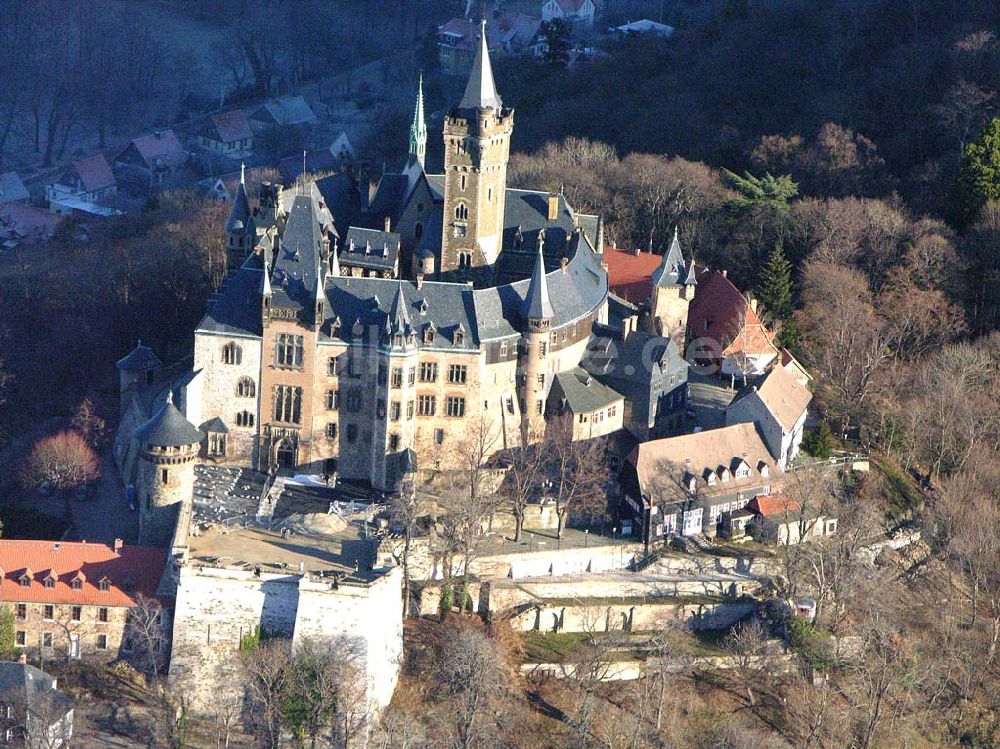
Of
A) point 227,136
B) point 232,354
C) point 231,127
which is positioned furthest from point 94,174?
point 232,354

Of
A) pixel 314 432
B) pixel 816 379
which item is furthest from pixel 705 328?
pixel 314 432

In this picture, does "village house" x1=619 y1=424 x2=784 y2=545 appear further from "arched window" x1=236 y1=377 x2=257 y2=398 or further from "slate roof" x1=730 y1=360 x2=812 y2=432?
"arched window" x1=236 y1=377 x2=257 y2=398

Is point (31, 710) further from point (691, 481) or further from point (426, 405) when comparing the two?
point (691, 481)

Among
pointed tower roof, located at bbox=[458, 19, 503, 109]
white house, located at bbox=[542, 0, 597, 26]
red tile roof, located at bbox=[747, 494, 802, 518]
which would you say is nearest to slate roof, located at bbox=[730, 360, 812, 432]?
red tile roof, located at bbox=[747, 494, 802, 518]

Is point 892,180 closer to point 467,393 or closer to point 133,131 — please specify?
point 467,393

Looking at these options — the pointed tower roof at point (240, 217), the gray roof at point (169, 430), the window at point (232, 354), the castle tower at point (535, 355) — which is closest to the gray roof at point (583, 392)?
the castle tower at point (535, 355)
